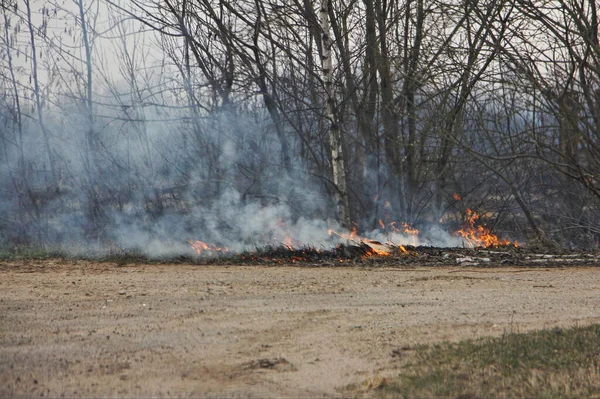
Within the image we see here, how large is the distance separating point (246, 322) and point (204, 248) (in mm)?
7388

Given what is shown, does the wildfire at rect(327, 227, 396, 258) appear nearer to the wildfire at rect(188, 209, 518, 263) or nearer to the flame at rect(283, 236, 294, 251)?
the wildfire at rect(188, 209, 518, 263)

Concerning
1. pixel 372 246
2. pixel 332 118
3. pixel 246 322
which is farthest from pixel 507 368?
pixel 332 118

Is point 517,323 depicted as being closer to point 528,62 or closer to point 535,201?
point 528,62

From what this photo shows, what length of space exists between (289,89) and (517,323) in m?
12.9

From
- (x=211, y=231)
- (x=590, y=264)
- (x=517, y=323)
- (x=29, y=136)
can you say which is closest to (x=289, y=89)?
(x=211, y=231)

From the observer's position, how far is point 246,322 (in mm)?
7039

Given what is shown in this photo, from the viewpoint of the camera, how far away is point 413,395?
472cm

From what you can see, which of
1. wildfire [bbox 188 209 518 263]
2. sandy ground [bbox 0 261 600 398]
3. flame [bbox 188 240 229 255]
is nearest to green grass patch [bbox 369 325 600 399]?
sandy ground [bbox 0 261 600 398]

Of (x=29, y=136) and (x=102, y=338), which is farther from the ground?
(x=29, y=136)

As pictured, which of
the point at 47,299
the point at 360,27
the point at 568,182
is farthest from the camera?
the point at 568,182

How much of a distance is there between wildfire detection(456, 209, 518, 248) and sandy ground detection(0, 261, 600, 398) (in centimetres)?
487

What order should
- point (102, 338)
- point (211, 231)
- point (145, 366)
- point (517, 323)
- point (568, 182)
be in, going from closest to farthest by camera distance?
point (145, 366), point (102, 338), point (517, 323), point (211, 231), point (568, 182)

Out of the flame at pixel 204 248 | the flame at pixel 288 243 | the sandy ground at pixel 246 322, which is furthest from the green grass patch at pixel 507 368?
the flame at pixel 204 248

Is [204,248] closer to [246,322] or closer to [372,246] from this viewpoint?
[372,246]
